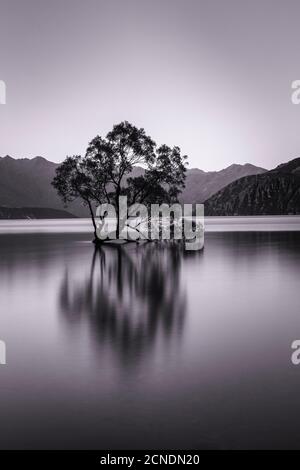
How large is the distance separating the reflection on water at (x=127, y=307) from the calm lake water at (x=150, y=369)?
0.06 m

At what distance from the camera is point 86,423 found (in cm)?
655

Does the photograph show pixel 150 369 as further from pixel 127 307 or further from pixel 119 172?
pixel 119 172

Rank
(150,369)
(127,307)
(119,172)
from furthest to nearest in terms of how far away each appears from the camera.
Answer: (119,172) < (127,307) < (150,369)

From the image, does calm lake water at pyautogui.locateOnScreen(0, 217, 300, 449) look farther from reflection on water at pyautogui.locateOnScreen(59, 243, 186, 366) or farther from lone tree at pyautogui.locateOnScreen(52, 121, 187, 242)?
lone tree at pyautogui.locateOnScreen(52, 121, 187, 242)

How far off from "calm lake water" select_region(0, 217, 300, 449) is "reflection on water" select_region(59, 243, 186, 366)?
2.3 inches

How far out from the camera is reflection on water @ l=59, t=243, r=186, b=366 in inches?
450

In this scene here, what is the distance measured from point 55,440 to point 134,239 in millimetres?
63033

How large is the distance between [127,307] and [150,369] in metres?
7.10

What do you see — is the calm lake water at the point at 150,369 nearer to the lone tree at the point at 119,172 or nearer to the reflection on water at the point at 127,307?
the reflection on water at the point at 127,307

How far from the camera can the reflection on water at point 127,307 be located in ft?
37.5

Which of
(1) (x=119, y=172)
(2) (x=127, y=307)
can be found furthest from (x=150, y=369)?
(1) (x=119, y=172)

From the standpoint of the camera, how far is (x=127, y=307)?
633 inches

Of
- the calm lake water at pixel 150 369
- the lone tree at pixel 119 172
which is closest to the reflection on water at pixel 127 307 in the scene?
the calm lake water at pixel 150 369
